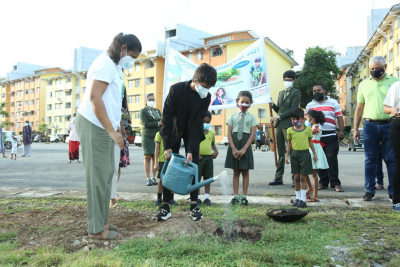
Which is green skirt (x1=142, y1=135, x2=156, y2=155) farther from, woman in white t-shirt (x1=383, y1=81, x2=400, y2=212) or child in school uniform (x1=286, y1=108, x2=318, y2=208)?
woman in white t-shirt (x1=383, y1=81, x2=400, y2=212)

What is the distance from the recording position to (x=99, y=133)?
132 inches

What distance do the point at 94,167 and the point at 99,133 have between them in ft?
1.11

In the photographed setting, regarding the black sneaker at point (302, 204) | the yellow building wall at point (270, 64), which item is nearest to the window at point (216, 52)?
the yellow building wall at point (270, 64)

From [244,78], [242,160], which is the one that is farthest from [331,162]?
[244,78]

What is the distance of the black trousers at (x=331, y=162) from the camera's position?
6.56m

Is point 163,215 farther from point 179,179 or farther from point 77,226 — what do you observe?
point 77,226

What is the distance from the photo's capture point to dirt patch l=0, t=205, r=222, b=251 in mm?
3230

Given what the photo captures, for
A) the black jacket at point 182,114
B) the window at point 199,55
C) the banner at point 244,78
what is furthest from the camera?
the window at point 199,55

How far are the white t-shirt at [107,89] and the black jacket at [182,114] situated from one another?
861 millimetres

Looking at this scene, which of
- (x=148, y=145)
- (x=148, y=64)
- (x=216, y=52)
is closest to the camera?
(x=148, y=145)

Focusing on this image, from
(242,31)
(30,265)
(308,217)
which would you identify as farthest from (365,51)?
(30,265)

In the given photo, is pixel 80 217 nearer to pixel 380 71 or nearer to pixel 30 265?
pixel 30 265

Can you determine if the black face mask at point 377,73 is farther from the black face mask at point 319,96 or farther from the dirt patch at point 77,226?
the dirt patch at point 77,226

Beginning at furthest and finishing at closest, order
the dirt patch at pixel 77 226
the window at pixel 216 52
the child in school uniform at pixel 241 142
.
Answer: the window at pixel 216 52, the child in school uniform at pixel 241 142, the dirt patch at pixel 77 226
